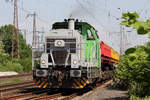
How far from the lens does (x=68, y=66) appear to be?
10258 mm

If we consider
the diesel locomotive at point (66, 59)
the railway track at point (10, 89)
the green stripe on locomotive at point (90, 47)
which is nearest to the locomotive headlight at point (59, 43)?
the diesel locomotive at point (66, 59)

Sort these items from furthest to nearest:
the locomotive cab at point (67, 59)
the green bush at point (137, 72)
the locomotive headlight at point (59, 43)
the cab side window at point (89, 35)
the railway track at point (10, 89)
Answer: the cab side window at point (89, 35), the railway track at point (10, 89), the locomotive headlight at point (59, 43), the locomotive cab at point (67, 59), the green bush at point (137, 72)

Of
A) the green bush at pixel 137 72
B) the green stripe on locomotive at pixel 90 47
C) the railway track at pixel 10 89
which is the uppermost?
the green stripe on locomotive at pixel 90 47

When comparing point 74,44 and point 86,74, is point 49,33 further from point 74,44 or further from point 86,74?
point 86,74

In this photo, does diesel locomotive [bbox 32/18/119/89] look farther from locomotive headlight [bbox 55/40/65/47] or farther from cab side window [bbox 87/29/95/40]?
cab side window [bbox 87/29/95/40]

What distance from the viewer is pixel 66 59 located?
1034cm

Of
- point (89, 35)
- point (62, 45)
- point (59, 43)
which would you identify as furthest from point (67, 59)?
point (89, 35)

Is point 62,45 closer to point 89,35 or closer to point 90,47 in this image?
point 90,47

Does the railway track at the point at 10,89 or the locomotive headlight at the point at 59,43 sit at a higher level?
the locomotive headlight at the point at 59,43

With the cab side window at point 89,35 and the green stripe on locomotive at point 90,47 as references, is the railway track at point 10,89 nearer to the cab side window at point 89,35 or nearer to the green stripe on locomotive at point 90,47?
the green stripe on locomotive at point 90,47

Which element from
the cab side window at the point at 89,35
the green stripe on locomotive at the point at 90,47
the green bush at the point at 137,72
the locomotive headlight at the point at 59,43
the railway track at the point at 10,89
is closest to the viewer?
the green bush at the point at 137,72

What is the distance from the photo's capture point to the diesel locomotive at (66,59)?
997 cm

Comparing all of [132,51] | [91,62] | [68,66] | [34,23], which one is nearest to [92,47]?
[91,62]

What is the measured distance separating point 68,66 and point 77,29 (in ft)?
7.13
